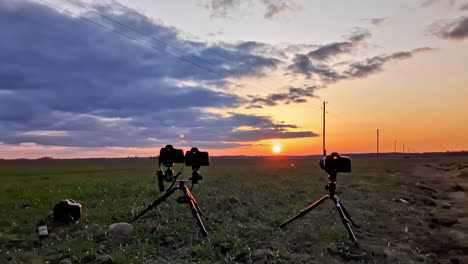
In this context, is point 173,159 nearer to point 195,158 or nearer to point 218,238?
point 195,158

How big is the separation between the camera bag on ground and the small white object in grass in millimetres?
2393

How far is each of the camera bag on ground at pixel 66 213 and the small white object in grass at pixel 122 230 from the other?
2.39 meters

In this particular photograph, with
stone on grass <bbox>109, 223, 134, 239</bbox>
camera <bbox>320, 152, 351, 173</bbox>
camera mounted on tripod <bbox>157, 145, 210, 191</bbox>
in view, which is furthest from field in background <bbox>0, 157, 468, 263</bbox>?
camera <bbox>320, 152, 351, 173</bbox>

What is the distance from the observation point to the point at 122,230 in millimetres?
9828

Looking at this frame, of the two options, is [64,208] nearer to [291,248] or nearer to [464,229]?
[291,248]

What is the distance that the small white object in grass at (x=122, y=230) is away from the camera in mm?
9641

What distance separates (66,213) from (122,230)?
2.92m

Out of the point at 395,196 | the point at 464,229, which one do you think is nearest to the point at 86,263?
the point at 464,229

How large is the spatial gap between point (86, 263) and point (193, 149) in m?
3.90

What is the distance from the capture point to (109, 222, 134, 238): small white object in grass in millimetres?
9641

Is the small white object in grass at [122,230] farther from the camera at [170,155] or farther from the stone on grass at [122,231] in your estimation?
the camera at [170,155]

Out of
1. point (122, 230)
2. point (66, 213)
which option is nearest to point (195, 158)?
point (122, 230)

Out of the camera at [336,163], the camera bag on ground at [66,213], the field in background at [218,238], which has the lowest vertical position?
the field in background at [218,238]

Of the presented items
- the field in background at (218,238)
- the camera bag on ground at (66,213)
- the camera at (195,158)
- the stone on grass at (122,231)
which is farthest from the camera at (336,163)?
the camera bag on ground at (66,213)
